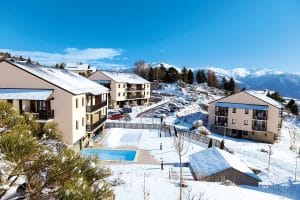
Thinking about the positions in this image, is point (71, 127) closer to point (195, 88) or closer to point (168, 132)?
point (168, 132)

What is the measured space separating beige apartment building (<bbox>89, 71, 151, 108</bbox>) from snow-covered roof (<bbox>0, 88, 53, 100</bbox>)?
30.6 meters

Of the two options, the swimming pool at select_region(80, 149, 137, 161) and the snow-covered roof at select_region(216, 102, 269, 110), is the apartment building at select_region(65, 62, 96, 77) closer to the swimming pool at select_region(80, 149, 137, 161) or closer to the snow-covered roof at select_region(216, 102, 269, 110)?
the snow-covered roof at select_region(216, 102, 269, 110)

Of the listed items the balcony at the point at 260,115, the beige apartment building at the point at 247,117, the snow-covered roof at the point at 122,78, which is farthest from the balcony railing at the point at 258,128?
the snow-covered roof at the point at 122,78

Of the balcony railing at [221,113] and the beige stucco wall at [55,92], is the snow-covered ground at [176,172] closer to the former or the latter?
the balcony railing at [221,113]

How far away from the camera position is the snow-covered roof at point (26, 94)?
21.3 meters

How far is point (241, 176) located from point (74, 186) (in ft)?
53.9

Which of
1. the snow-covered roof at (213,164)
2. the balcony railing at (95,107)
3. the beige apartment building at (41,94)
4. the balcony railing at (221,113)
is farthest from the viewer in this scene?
the balcony railing at (221,113)

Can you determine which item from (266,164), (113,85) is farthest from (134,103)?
(266,164)

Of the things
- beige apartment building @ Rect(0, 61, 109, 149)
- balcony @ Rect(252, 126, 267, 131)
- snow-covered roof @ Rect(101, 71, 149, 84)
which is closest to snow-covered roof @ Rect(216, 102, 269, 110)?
balcony @ Rect(252, 126, 267, 131)

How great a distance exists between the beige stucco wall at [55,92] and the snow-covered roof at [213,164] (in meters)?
12.0

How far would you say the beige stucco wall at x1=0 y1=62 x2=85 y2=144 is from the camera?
2256 centimetres

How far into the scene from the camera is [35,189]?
3.58 metres

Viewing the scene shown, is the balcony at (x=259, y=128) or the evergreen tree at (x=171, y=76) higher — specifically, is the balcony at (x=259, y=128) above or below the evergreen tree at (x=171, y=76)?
below

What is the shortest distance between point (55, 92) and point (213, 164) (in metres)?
15.5
